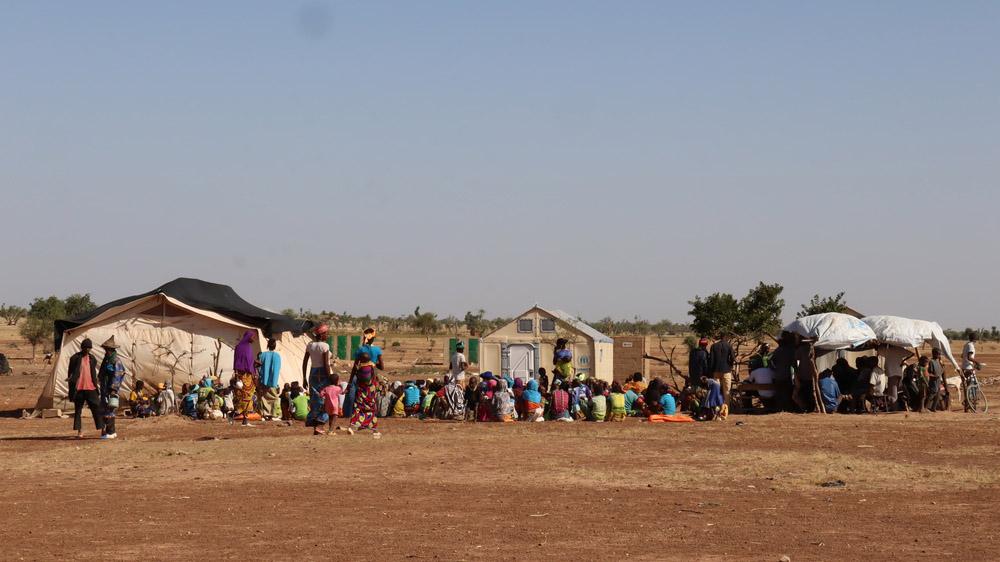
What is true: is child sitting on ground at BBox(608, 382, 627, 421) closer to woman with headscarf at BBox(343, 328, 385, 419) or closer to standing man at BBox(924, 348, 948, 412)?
woman with headscarf at BBox(343, 328, 385, 419)

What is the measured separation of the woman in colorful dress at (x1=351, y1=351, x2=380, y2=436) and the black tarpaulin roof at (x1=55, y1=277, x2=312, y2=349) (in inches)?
263

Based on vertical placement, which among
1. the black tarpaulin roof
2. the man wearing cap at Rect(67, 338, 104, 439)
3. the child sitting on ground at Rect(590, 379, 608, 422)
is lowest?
the child sitting on ground at Rect(590, 379, 608, 422)

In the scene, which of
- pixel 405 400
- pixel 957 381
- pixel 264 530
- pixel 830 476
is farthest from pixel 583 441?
pixel 957 381

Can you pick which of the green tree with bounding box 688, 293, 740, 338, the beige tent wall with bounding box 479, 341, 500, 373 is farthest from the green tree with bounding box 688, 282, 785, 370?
the beige tent wall with bounding box 479, 341, 500, 373

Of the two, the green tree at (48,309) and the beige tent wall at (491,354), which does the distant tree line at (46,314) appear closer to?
the green tree at (48,309)

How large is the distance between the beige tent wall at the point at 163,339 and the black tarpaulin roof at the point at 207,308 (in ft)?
0.51

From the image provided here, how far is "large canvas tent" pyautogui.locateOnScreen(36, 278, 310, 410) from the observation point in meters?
25.3

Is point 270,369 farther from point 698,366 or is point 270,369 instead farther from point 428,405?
point 698,366

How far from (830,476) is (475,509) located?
454 centimetres

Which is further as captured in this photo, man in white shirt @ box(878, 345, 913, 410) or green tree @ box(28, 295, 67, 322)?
green tree @ box(28, 295, 67, 322)

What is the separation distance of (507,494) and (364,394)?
6.80 metres

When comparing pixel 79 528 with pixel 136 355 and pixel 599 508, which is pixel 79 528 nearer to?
pixel 599 508

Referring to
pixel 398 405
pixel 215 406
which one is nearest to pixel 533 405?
pixel 398 405

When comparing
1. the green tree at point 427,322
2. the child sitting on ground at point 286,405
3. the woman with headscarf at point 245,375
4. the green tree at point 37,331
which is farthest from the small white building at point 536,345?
the green tree at point 427,322
